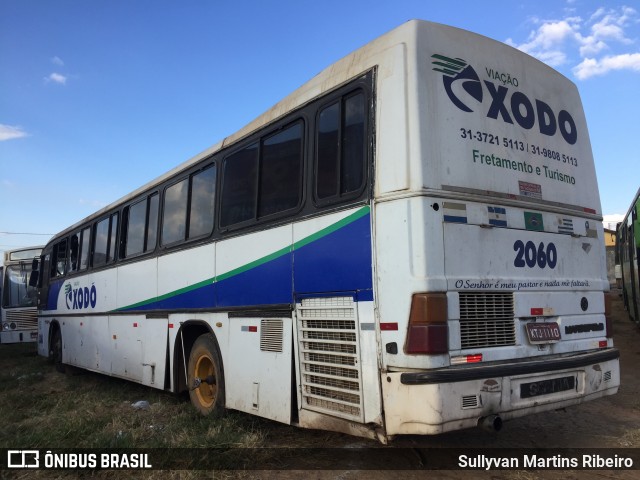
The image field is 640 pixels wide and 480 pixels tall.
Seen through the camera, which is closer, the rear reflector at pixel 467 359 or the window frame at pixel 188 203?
the rear reflector at pixel 467 359

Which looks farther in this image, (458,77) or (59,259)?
(59,259)

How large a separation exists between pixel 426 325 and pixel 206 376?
145 inches

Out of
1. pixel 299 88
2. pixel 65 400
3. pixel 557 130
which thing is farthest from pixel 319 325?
pixel 65 400

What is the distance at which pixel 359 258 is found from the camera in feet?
13.5

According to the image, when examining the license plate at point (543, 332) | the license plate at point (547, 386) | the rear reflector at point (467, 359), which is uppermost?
the license plate at point (543, 332)

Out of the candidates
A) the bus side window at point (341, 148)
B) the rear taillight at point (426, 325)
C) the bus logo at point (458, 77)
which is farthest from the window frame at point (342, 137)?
the rear taillight at point (426, 325)

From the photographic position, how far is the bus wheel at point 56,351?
12192mm

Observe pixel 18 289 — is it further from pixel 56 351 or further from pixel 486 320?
pixel 486 320

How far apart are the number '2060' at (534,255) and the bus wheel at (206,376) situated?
3.47 meters

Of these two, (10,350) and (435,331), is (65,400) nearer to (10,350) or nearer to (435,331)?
(435,331)

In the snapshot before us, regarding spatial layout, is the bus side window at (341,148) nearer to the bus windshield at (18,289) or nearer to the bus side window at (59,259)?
the bus side window at (59,259)

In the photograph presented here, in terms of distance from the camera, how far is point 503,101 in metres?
4.56

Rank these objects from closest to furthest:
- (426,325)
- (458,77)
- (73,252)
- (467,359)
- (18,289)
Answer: (426,325), (467,359), (458,77), (73,252), (18,289)

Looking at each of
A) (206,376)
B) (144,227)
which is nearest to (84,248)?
(144,227)
